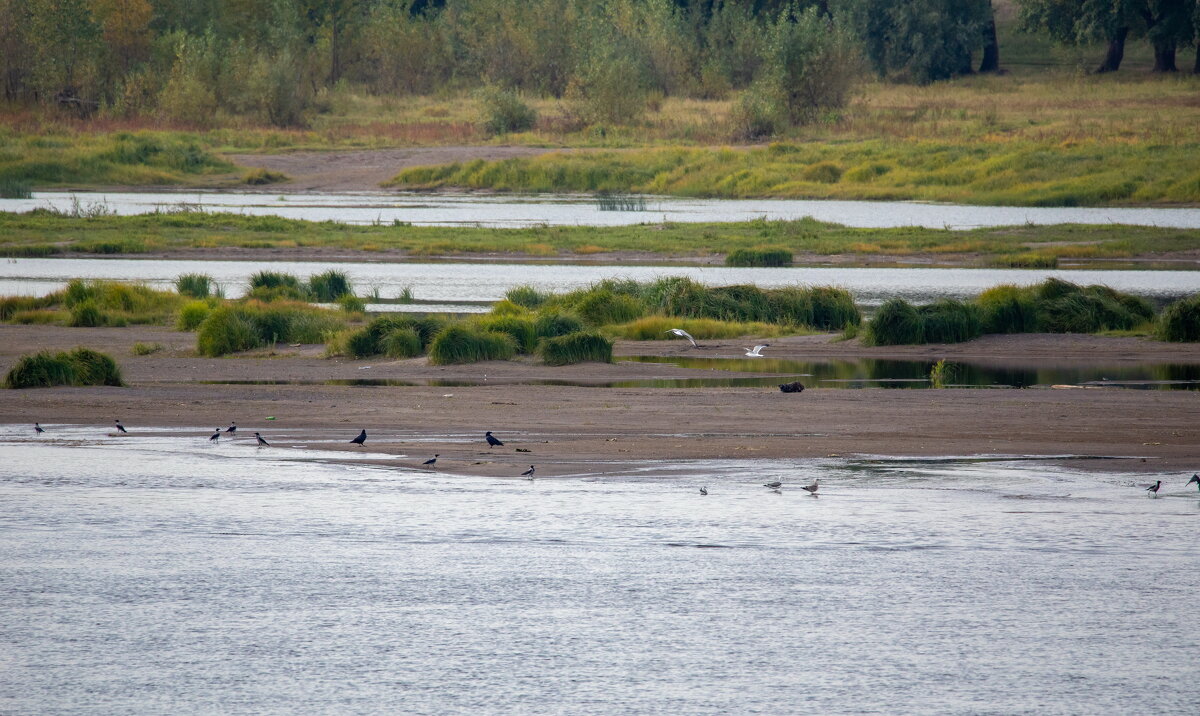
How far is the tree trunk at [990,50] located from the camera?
93.9 meters

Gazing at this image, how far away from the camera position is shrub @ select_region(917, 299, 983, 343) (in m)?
24.9

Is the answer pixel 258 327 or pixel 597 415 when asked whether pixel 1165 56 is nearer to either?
pixel 258 327

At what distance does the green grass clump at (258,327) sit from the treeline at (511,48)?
4907cm

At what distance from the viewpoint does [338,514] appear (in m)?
12.8

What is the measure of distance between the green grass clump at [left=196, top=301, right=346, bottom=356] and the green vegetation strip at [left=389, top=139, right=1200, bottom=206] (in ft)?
Answer: 115

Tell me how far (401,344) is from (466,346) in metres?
1.09

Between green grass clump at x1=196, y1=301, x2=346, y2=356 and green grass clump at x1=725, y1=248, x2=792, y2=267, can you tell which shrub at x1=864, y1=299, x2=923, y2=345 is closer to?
green grass clump at x1=196, y1=301, x2=346, y2=356

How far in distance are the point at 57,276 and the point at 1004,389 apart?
25042 mm

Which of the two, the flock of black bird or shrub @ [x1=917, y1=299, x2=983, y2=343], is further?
shrub @ [x1=917, y1=299, x2=983, y2=343]

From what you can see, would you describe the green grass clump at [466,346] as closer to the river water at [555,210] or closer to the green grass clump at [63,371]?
the green grass clump at [63,371]

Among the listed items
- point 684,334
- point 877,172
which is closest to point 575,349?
point 684,334

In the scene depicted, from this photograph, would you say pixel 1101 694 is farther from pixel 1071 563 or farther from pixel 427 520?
pixel 427 520

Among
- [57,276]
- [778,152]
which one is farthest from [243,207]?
[778,152]

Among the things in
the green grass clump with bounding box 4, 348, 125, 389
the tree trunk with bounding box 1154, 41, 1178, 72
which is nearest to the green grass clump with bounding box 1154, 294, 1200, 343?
the green grass clump with bounding box 4, 348, 125, 389
